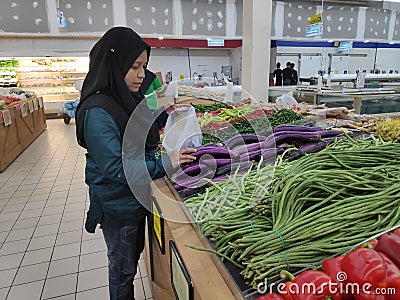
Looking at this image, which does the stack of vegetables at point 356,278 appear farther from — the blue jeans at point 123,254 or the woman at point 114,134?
→ the blue jeans at point 123,254

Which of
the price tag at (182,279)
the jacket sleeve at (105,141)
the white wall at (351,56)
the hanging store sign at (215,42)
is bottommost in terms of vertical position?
the price tag at (182,279)

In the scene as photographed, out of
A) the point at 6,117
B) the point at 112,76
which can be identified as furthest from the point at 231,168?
the point at 6,117

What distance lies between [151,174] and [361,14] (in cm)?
1302

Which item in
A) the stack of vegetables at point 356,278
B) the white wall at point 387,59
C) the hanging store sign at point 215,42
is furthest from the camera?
the white wall at point 387,59

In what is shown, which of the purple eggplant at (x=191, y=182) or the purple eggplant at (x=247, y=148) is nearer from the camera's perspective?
the purple eggplant at (x=191, y=182)

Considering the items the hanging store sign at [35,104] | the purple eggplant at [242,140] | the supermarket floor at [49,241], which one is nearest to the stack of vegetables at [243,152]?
the purple eggplant at [242,140]

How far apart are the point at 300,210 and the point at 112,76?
3.22 feet

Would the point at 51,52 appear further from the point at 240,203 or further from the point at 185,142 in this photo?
the point at 240,203

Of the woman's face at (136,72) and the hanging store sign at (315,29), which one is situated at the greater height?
the hanging store sign at (315,29)

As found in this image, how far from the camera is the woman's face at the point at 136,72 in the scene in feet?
4.65

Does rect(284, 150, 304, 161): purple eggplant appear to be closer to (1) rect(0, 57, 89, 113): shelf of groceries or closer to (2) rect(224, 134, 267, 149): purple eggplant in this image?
(2) rect(224, 134, 267, 149): purple eggplant

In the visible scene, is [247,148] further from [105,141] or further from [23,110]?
[23,110]

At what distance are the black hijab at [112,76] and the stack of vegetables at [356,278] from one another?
0.99 metres

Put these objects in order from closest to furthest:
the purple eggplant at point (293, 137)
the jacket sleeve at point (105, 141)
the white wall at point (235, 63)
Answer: the jacket sleeve at point (105, 141)
the purple eggplant at point (293, 137)
the white wall at point (235, 63)
